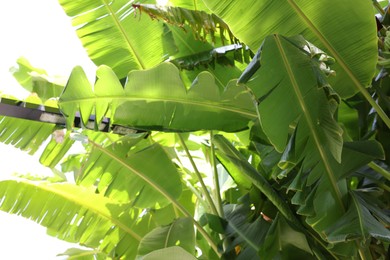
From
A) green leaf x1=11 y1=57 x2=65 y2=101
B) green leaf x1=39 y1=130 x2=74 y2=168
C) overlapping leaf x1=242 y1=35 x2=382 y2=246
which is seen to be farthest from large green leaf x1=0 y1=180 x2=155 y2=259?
overlapping leaf x1=242 y1=35 x2=382 y2=246

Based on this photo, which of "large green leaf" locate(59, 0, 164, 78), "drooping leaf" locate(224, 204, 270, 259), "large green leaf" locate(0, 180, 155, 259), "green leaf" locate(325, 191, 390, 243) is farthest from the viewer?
"large green leaf" locate(0, 180, 155, 259)

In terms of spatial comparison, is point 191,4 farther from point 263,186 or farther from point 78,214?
point 78,214

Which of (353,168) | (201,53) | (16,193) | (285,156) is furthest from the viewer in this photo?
(16,193)

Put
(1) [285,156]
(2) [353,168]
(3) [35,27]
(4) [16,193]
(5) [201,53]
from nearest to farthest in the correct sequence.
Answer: (1) [285,156], (2) [353,168], (5) [201,53], (4) [16,193], (3) [35,27]

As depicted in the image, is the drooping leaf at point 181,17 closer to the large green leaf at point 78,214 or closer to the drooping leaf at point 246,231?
the drooping leaf at point 246,231

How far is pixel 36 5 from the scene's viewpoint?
212 cm

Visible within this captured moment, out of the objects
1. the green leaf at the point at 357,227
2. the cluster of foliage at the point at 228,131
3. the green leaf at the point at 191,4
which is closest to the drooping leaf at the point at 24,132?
the cluster of foliage at the point at 228,131

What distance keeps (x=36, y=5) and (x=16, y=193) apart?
99 cm

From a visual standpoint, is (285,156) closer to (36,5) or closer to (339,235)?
(339,235)

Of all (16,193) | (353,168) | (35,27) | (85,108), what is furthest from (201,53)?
(35,27)

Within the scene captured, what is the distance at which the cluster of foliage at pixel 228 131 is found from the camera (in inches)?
35.4

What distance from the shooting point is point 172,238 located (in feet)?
3.70

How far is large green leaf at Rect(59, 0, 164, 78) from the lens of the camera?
4.05ft

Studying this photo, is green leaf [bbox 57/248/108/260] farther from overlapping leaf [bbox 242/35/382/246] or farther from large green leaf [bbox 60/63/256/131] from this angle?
overlapping leaf [bbox 242/35/382/246]
